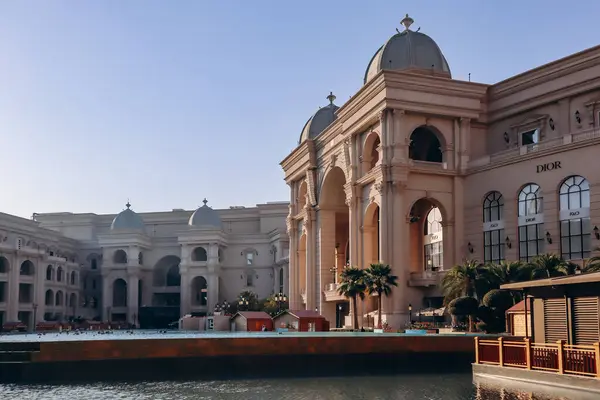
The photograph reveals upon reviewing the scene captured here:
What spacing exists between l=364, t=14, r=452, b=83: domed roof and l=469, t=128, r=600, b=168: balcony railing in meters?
11.2

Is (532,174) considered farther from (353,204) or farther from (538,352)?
(538,352)

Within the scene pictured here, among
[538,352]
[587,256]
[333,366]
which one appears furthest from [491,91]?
[538,352]

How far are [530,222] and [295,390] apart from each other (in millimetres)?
33345

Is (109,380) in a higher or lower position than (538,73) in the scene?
lower

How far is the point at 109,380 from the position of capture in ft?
118

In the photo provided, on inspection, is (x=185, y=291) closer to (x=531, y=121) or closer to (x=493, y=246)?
(x=493, y=246)

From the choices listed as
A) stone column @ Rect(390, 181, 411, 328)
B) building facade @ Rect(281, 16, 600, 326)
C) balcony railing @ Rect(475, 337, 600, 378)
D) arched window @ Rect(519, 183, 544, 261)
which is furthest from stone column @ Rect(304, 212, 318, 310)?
balcony railing @ Rect(475, 337, 600, 378)

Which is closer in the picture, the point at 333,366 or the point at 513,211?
the point at 333,366

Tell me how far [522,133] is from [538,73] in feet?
17.0

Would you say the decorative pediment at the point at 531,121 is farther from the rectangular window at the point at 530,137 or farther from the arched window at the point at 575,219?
the arched window at the point at 575,219

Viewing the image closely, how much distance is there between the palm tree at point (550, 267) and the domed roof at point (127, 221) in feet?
294

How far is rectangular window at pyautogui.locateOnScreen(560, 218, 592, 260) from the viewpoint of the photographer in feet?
182

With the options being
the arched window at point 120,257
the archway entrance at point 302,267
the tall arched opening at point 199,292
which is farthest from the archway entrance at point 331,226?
the arched window at point 120,257

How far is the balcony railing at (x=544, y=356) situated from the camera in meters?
25.6
